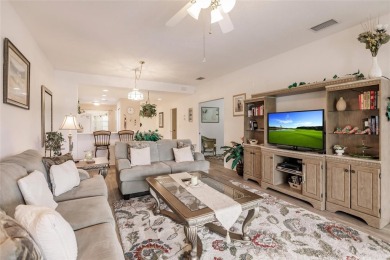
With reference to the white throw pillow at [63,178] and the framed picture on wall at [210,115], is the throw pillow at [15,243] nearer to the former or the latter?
the white throw pillow at [63,178]

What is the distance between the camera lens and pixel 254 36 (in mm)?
3021

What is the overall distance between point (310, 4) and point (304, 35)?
34.0 inches

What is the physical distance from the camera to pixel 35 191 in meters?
1.53

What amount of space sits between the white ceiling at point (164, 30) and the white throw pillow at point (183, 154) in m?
1.89

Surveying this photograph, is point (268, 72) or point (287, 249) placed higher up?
point (268, 72)

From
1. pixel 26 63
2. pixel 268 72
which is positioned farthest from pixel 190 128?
pixel 26 63

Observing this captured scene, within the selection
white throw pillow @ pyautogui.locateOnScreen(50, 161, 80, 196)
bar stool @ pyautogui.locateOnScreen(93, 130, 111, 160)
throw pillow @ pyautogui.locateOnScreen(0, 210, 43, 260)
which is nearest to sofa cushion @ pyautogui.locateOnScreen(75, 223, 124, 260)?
throw pillow @ pyautogui.locateOnScreen(0, 210, 43, 260)

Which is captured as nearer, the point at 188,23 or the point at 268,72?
the point at 188,23

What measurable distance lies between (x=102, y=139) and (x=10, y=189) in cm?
410

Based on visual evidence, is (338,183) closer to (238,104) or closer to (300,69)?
(300,69)

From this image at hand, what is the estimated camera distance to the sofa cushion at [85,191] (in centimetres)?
206

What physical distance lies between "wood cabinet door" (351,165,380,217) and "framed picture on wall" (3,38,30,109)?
4.11 metres

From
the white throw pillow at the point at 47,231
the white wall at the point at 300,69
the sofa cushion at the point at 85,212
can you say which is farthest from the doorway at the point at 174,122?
the white throw pillow at the point at 47,231

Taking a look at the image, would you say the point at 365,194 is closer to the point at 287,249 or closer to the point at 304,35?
the point at 287,249
